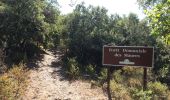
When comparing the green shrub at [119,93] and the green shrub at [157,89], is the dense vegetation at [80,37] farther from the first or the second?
the green shrub at [119,93]

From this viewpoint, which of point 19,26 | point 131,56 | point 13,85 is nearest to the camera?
point 13,85

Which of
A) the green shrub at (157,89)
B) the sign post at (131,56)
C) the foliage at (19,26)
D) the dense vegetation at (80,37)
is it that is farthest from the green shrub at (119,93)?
the foliage at (19,26)

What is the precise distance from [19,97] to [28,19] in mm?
10070

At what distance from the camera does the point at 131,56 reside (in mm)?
13477

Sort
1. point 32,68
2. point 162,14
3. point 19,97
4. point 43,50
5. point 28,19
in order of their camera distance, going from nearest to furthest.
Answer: point 162,14 < point 19,97 < point 32,68 < point 28,19 < point 43,50

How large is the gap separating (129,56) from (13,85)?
4.71m

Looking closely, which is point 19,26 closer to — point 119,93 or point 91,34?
point 91,34

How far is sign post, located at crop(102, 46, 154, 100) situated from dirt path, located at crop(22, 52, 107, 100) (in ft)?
6.42

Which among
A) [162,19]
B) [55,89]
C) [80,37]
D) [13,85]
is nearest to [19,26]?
[80,37]

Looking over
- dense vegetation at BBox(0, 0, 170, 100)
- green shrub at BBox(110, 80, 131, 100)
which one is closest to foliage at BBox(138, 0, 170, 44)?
green shrub at BBox(110, 80, 131, 100)

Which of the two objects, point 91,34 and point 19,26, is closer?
point 19,26

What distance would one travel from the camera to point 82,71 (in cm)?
2150

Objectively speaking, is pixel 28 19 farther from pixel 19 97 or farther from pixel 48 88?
pixel 19 97


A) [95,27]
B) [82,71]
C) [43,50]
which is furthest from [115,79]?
[43,50]
